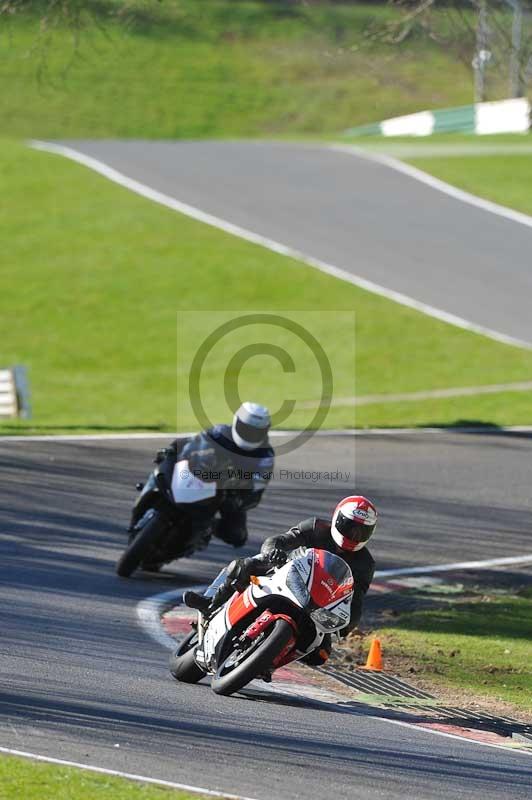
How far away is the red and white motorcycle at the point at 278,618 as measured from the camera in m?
8.29

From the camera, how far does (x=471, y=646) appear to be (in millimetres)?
10922

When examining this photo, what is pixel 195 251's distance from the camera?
32406 millimetres

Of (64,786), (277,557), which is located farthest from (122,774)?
(277,557)

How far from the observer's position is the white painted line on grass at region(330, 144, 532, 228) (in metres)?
36.0

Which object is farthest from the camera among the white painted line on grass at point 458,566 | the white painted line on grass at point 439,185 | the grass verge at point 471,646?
the white painted line on grass at point 439,185

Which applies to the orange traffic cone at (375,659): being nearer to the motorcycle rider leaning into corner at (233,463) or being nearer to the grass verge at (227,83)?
the motorcycle rider leaning into corner at (233,463)

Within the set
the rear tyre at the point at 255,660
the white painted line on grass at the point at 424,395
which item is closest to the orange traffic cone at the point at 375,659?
the rear tyre at the point at 255,660

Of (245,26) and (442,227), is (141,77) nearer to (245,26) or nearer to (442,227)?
(245,26)

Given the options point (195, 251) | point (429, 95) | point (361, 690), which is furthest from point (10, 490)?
point (429, 95)

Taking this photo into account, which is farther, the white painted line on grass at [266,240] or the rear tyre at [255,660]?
the white painted line on grass at [266,240]

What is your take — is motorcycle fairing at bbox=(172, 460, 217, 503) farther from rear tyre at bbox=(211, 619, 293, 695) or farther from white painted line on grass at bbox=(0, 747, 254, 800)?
white painted line on grass at bbox=(0, 747, 254, 800)

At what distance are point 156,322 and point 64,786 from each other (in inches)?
904

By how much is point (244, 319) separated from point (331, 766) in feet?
70.0

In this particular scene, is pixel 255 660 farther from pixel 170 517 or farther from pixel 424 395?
pixel 424 395
